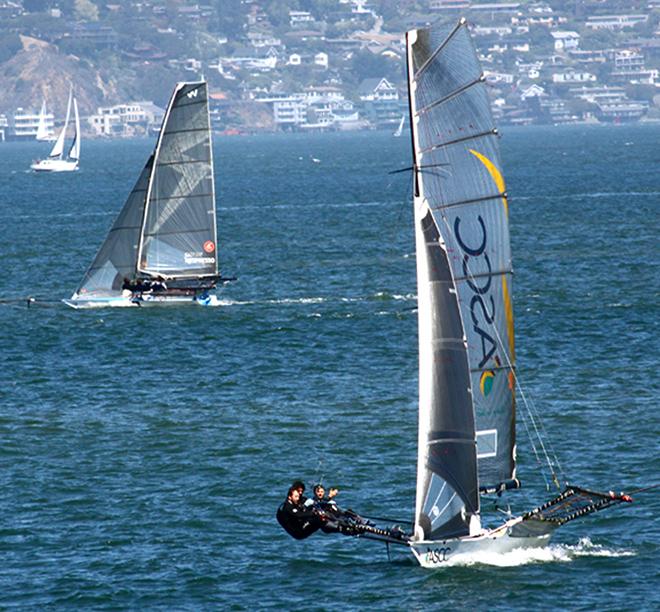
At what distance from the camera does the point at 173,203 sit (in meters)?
79.4

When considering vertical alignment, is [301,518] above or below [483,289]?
below

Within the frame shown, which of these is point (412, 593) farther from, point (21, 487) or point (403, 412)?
point (403, 412)

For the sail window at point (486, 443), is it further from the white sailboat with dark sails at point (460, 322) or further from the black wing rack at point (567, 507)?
the black wing rack at point (567, 507)

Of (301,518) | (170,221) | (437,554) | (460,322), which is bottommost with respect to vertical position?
(437,554)

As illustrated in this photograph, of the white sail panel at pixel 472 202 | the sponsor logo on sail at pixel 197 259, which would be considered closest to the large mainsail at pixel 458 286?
the white sail panel at pixel 472 202

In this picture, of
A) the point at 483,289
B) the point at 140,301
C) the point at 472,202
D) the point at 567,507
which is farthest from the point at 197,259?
the point at 472,202

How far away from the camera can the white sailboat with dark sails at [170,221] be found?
259 ft

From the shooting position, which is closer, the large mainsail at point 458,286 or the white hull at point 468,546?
the large mainsail at point 458,286

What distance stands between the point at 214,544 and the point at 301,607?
18.1ft

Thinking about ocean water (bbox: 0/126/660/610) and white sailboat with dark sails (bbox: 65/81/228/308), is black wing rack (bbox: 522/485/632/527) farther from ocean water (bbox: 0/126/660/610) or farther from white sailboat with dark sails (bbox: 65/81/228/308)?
white sailboat with dark sails (bbox: 65/81/228/308)

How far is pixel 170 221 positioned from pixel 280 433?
27803mm

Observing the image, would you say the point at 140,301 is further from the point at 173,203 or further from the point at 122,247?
the point at 173,203

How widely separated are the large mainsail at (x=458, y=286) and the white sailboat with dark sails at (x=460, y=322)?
0.07ft

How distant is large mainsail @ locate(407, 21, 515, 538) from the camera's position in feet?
117
